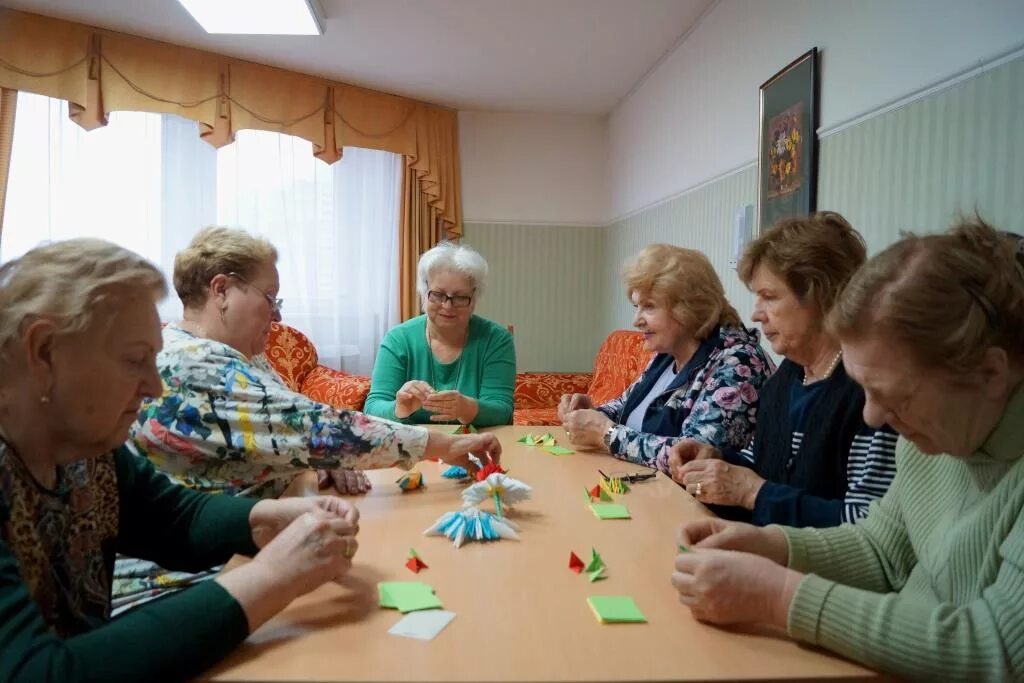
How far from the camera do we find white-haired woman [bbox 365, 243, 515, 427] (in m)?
2.67

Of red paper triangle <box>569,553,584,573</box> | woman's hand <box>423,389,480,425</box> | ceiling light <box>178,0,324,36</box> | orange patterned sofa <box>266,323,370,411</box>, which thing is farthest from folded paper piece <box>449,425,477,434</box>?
ceiling light <box>178,0,324,36</box>

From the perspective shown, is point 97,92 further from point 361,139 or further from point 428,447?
point 428,447

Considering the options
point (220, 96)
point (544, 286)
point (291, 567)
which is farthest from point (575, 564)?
point (544, 286)

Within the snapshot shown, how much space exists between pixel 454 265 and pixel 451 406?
2.11 feet

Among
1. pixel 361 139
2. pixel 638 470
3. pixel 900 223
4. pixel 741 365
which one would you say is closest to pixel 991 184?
pixel 900 223

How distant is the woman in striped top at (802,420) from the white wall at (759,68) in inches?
28.5

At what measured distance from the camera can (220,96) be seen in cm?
438

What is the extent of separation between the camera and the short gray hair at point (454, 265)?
269 centimetres

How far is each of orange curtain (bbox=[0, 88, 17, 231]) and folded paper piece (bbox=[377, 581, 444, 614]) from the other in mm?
3834

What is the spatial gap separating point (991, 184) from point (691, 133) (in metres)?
2.25

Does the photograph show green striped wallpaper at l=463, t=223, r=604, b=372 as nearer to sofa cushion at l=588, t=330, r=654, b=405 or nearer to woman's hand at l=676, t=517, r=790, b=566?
sofa cushion at l=588, t=330, r=654, b=405

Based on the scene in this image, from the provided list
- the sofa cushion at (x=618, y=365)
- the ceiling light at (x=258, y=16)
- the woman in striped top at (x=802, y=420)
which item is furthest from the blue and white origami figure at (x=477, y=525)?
the ceiling light at (x=258, y=16)

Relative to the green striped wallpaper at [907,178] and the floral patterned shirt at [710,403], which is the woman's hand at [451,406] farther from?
the green striped wallpaper at [907,178]

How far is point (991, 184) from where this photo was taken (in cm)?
172
